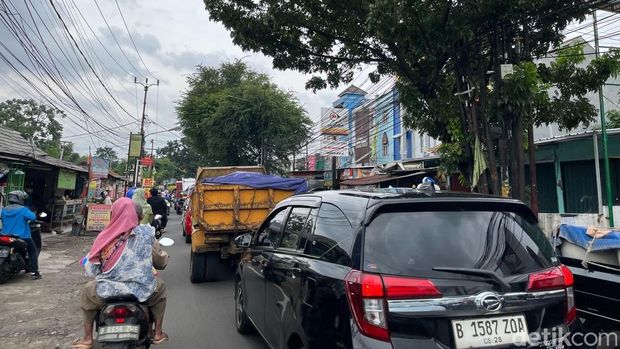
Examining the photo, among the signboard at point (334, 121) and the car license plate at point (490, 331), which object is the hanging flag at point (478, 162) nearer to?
the car license plate at point (490, 331)

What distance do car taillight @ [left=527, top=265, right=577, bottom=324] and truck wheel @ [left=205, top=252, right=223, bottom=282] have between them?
6.61 meters

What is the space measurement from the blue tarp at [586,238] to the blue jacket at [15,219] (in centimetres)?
822

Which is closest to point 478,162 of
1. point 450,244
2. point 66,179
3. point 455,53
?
point 455,53

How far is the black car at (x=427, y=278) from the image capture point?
2.30 meters

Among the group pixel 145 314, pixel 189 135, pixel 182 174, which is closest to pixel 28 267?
pixel 145 314

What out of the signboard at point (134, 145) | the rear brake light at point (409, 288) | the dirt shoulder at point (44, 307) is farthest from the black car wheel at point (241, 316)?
the signboard at point (134, 145)

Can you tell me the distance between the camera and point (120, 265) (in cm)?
375

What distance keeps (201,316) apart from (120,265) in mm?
2443

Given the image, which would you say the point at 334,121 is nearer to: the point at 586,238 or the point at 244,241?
the point at 244,241

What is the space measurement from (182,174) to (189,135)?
55.8m

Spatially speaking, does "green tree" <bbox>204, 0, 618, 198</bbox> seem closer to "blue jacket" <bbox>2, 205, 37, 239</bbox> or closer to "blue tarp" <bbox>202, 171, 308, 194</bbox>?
"blue tarp" <bbox>202, 171, 308, 194</bbox>

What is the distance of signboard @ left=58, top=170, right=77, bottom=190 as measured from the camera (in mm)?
16750

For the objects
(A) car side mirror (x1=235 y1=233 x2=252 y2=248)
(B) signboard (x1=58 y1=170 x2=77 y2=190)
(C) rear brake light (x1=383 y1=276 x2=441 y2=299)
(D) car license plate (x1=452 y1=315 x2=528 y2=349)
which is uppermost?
(B) signboard (x1=58 y1=170 x2=77 y2=190)

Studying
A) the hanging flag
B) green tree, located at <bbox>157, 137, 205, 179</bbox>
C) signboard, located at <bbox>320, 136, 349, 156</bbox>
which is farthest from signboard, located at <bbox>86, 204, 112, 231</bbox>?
green tree, located at <bbox>157, 137, 205, 179</bbox>
